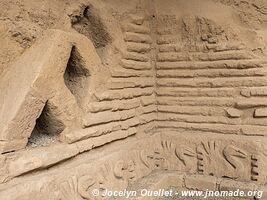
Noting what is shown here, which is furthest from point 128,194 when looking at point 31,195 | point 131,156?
point 31,195

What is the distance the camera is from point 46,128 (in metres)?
2.09

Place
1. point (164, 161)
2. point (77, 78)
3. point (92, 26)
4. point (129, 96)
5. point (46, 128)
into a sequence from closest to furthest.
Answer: point (46, 128)
point (77, 78)
point (92, 26)
point (129, 96)
point (164, 161)

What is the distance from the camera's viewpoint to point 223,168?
2.83 meters

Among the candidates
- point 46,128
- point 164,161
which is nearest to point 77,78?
point 46,128

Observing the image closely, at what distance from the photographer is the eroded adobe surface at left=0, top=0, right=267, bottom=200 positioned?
1.90m

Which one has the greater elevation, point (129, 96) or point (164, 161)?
point (129, 96)

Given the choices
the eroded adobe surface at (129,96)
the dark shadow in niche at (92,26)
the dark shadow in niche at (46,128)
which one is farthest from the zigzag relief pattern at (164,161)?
the dark shadow in niche at (92,26)

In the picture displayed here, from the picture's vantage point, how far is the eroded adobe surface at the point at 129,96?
6.22 feet

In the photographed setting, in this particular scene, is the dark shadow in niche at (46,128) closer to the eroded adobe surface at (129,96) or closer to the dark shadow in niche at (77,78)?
the eroded adobe surface at (129,96)

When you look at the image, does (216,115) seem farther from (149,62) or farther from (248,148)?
(149,62)

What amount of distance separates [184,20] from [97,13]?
94cm

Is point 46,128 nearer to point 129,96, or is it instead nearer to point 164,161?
point 129,96

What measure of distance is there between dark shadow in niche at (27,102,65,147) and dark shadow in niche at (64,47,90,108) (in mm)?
257

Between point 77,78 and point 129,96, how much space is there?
557 millimetres
